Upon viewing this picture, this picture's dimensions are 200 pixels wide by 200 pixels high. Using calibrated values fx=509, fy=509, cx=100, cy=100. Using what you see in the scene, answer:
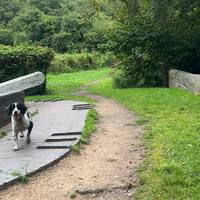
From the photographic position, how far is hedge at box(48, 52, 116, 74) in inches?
1564

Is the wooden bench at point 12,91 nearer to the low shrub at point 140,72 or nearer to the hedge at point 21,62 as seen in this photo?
the hedge at point 21,62

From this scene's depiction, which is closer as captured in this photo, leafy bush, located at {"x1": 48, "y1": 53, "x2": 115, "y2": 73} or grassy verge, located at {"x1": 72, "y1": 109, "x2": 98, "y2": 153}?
grassy verge, located at {"x1": 72, "y1": 109, "x2": 98, "y2": 153}

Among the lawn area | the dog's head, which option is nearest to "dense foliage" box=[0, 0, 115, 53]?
the lawn area

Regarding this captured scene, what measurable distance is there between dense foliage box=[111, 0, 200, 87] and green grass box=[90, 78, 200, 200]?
20.3 feet

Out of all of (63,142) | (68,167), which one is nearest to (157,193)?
(68,167)

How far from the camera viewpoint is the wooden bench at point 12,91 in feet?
39.1

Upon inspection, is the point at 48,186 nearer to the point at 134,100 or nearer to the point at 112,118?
the point at 112,118

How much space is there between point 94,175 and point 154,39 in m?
15.2

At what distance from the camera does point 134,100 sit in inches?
637

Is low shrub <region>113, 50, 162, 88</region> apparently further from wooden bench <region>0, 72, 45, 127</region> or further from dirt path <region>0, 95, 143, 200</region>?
dirt path <region>0, 95, 143, 200</region>

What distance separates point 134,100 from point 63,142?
7.07 meters

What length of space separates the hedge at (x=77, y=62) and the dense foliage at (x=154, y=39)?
1450cm

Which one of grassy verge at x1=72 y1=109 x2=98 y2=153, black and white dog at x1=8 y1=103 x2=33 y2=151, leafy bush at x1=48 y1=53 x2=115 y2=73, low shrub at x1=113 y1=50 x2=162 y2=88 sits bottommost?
leafy bush at x1=48 y1=53 x2=115 y2=73

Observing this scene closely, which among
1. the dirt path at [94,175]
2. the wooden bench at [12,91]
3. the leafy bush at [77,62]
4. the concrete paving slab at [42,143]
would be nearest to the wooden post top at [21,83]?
the wooden bench at [12,91]
